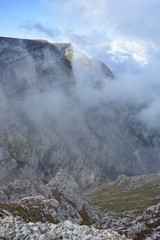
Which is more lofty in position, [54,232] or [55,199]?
[55,199]

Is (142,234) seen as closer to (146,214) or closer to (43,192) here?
(146,214)

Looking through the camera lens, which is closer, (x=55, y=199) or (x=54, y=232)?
(x=54, y=232)

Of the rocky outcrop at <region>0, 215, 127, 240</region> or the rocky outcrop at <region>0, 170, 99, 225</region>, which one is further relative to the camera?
the rocky outcrop at <region>0, 170, 99, 225</region>

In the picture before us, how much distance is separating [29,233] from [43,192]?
5724 inches

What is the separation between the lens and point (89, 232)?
35812mm

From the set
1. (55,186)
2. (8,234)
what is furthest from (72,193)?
(8,234)

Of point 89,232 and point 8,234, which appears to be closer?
point 89,232

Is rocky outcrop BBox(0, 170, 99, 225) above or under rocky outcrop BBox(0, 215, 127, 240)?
above

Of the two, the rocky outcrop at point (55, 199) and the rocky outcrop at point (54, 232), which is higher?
the rocky outcrop at point (55, 199)

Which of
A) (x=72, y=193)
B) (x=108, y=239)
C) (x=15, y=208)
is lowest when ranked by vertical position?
(x=108, y=239)

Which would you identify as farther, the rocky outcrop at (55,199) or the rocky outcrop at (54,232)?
the rocky outcrop at (55,199)

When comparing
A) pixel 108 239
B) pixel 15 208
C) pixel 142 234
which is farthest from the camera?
pixel 15 208

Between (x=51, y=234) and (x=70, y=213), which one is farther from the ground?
(x=70, y=213)

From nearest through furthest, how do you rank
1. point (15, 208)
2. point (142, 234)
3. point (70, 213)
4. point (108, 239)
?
point (108, 239), point (142, 234), point (15, 208), point (70, 213)
